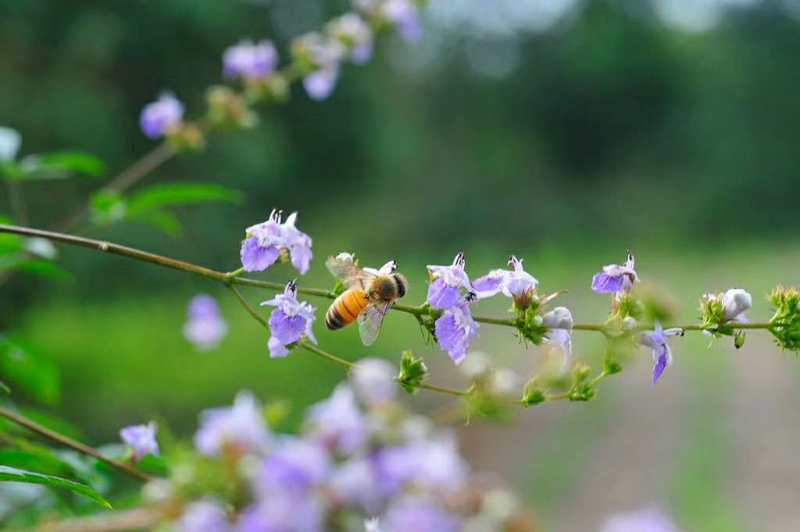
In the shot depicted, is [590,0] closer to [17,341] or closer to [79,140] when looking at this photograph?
[79,140]

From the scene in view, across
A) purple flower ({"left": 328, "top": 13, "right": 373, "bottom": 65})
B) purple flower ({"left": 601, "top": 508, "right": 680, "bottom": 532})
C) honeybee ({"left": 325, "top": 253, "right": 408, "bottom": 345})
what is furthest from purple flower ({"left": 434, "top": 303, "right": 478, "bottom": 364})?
purple flower ({"left": 328, "top": 13, "right": 373, "bottom": 65})

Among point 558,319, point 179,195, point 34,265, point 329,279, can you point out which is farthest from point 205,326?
point 329,279

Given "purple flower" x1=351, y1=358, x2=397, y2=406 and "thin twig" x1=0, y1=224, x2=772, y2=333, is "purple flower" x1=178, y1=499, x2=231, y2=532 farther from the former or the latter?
"thin twig" x1=0, y1=224, x2=772, y2=333

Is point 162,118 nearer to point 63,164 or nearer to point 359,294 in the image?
point 63,164

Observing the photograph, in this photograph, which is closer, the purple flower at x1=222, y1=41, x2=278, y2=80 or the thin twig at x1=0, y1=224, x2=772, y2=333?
the thin twig at x1=0, y1=224, x2=772, y2=333

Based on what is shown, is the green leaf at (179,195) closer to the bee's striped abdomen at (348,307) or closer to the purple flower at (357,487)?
the bee's striped abdomen at (348,307)

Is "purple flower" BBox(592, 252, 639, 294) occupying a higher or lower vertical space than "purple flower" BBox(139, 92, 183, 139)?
lower
